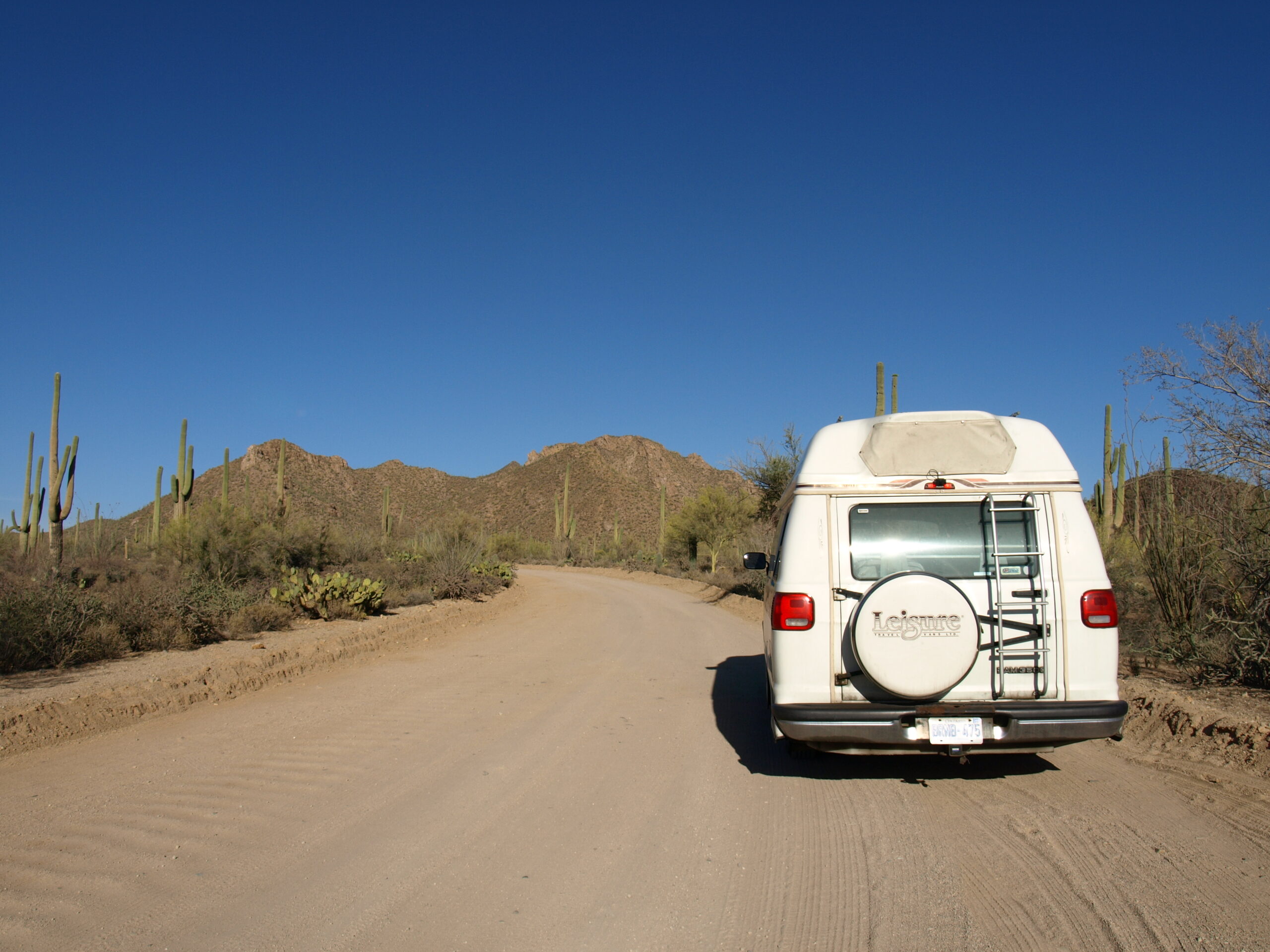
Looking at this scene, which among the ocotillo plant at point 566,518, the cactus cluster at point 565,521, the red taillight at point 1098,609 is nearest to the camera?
the red taillight at point 1098,609

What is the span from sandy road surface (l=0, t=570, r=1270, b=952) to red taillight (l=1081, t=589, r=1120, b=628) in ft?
3.90

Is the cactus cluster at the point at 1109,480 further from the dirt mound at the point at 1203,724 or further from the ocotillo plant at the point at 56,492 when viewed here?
the ocotillo plant at the point at 56,492

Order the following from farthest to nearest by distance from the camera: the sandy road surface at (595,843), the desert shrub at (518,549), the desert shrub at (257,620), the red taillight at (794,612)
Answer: the desert shrub at (518,549) < the desert shrub at (257,620) < the red taillight at (794,612) < the sandy road surface at (595,843)

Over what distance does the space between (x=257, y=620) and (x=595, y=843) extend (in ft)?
37.5

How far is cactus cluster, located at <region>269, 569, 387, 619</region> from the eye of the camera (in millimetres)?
16281

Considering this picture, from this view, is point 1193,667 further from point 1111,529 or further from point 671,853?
point 1111,529

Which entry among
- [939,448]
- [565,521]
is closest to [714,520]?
[565,521]

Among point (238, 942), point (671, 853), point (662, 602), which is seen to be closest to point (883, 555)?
point (671, 853)

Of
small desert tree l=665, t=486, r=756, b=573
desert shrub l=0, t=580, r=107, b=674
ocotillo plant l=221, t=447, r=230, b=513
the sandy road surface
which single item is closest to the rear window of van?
the sandy road surface

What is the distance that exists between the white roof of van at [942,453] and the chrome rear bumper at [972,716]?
1504mm

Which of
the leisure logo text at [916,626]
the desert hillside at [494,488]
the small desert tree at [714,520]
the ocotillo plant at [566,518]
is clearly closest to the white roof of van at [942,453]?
the leisure logo text at [916,626]

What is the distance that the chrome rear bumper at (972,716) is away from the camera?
5.17 metres

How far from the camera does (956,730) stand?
5.21 metres

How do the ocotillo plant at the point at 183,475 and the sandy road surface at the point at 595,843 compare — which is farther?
the ocotillo plant at the point at 183,475
